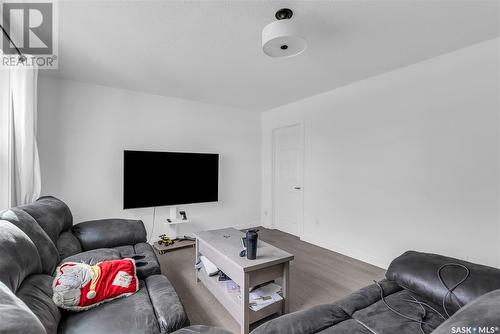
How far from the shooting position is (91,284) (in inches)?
54.6

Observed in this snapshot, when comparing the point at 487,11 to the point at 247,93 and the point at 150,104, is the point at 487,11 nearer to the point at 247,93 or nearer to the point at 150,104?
the point at 247,93

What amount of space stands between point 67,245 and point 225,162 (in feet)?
9.22

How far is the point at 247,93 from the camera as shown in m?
3.73

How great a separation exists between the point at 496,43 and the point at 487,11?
54cm

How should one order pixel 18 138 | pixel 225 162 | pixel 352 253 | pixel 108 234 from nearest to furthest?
1. pixel 18 138
2. pixel 108 234
3. pixel 352 253
4. pixel 225 162

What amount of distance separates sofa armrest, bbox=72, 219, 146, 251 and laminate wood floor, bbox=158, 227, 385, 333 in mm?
623

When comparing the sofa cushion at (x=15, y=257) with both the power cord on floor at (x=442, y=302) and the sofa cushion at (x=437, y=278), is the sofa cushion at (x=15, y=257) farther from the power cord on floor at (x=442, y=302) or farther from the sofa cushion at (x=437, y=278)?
the sofa cushion at (x=437, y=278)

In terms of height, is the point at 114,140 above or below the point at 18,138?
above

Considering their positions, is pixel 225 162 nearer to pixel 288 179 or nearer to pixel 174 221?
pixel 288 179


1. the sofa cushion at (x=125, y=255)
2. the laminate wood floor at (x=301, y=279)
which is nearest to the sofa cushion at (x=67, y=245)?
the sofa cushion at (x=125, y=255)

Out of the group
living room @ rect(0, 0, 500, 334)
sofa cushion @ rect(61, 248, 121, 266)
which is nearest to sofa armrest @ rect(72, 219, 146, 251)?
living room @ rect(0, 0, 500, 334)

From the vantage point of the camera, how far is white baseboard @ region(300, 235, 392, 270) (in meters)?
2.90

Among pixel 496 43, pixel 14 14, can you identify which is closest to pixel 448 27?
pixel 496 43

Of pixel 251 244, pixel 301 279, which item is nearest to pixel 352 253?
pixel 301 279
